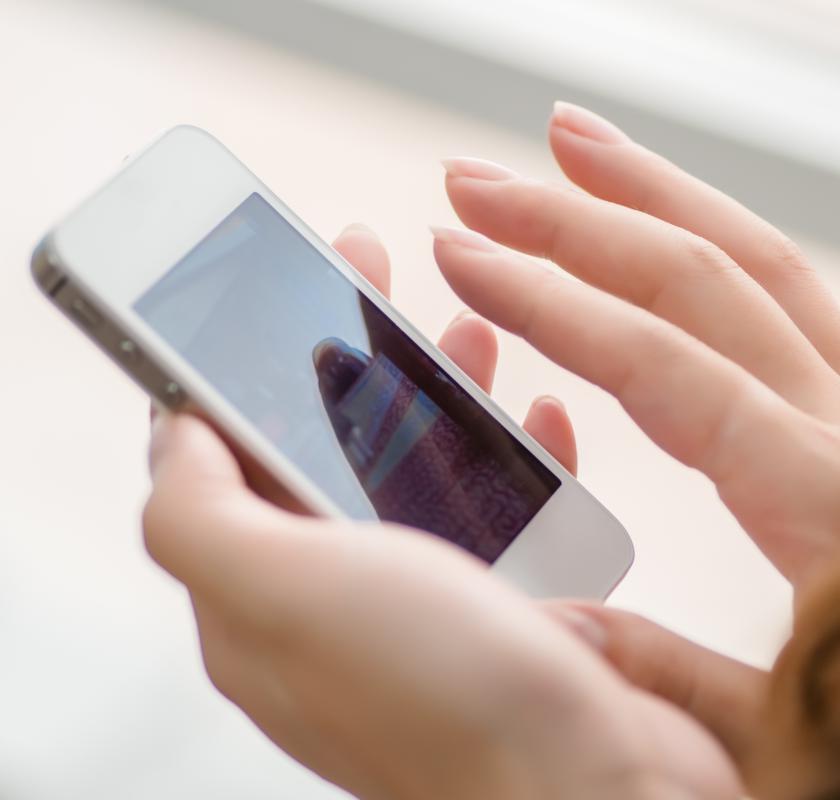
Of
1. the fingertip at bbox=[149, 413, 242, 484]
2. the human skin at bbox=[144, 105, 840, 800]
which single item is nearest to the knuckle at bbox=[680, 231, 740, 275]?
the human skin at bbox=[144, 105, 840, 800]

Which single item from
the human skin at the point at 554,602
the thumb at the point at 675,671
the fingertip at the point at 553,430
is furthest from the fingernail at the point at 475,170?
the thumb at the point at 675,671

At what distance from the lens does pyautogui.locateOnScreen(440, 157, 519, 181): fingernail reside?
0.44 m

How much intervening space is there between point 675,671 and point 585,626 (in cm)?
4

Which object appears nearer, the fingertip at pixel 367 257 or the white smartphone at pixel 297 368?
the white smartphone at pixel 297 368

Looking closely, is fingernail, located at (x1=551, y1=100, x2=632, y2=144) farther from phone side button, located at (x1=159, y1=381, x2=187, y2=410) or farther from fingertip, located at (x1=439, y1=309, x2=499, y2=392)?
phone side button, located at (x1=159, y1=381, x2=187, y2=410)

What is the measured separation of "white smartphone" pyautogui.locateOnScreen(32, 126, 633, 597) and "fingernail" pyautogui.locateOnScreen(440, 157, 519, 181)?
0.22 feet

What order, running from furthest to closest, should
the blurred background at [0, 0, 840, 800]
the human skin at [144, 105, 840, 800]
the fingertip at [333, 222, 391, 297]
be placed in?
the blurred background at [0, 0, 840, 800]
the fingertip at [333, 222, 391, 297]
the human skin at [144, 105, 840, 800]

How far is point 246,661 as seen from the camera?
32 cm

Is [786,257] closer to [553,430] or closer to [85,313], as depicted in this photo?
[553,430]

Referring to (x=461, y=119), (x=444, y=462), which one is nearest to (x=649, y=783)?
(x=444, y=462)

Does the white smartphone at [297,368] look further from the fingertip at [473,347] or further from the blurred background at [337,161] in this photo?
the blurred background at [337,161]

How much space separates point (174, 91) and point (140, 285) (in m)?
0.42

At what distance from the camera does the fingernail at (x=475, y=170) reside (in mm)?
443

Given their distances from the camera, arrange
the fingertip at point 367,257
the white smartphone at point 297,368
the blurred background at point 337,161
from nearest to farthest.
A: the white smartphone at point 297,368, the fingertip at point 367,257, the blurred background at point 337,161
